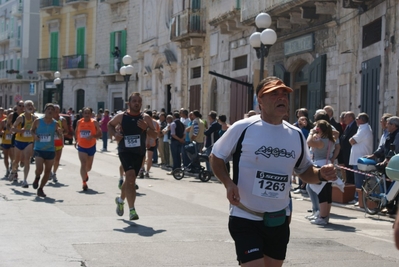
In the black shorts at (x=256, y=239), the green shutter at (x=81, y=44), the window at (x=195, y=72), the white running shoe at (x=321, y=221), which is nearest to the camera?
the black shorts at (x=256, y=239)

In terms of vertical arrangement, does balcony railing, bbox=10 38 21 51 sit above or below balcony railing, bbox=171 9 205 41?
above

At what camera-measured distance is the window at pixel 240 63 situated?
28.4 m

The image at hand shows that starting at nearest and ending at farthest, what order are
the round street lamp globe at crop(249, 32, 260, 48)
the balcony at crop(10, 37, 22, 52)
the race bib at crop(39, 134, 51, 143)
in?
the race bib at crop(39, 134, 51, 143) < the round street lamp globe at crop(249, 32, 260, 48) < the balcony at crop(10, 37, 22, 52)

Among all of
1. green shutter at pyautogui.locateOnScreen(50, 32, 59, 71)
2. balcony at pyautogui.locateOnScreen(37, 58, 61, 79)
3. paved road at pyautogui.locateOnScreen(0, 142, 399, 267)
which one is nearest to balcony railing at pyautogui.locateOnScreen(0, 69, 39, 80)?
balcony at pyautogui.locateOnScreen(37, 58, 61, 79)

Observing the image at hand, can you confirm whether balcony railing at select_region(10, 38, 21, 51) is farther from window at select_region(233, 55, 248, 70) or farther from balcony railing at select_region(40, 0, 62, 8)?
window at select_region(233, 55, 248, 70)

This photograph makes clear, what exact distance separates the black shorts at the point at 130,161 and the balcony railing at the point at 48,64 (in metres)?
43.9

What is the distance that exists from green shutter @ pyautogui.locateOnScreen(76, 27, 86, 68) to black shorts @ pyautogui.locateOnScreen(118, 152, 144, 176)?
4009cm

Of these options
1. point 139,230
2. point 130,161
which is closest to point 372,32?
point 130,161

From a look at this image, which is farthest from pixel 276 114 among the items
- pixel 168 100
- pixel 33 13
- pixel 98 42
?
pixel 33 13

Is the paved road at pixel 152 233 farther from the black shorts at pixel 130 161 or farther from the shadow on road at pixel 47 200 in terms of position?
the black shorts at pixel 130 161

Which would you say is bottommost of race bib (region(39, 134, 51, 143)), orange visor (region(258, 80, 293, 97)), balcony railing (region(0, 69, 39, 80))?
race bib (region(39, 134, 51, 143))

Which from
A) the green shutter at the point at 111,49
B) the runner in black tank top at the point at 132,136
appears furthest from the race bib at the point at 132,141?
the green shutter at the point at 111,49

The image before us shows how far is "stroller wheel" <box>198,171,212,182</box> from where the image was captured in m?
19.6

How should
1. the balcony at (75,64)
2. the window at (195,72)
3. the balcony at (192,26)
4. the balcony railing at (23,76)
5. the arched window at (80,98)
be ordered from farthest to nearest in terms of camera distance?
1. the balcony railing at (23,76)
2. the arched window at (80,98)
3. the balcony at (75,64)
4. the window at (195,72)
5. the balcony at (192,26)
